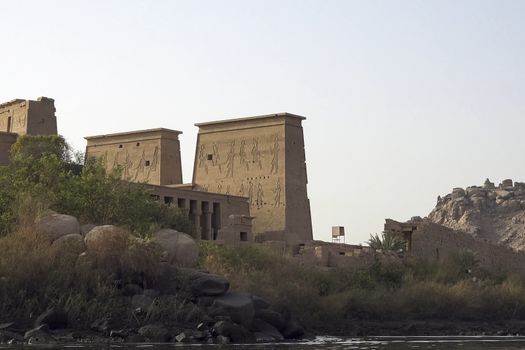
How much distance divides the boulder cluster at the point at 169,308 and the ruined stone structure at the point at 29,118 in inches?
981

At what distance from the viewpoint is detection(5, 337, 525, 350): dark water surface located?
67.9ft

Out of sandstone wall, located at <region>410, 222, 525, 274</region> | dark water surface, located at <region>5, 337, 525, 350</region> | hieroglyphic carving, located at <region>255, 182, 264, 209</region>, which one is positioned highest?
hieroglyphic carving, located at <region>255, 182, 264, 209</region>

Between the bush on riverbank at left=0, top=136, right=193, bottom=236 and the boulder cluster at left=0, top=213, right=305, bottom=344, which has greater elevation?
the bush on riverbank at left=0, top=136, right=193, bottom=236

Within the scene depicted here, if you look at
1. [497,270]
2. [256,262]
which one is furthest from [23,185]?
[497,270]

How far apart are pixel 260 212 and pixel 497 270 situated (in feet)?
37.8

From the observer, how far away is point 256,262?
106ft

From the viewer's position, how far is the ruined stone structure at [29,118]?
51.6 m

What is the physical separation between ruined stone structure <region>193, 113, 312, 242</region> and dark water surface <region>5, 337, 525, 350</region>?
21.8 meters

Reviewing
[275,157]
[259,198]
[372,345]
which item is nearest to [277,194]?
[259,198]

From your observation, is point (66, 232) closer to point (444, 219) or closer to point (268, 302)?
point (268, 302)

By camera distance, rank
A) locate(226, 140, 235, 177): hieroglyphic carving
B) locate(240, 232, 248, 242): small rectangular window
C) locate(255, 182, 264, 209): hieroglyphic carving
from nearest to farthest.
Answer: locate(240, 232, 248, 242): small rectangular window, locate(255, 182, 264, 209): hieroglyphic carving, locate(226, 140, 235, 177): hieroglyphic carving

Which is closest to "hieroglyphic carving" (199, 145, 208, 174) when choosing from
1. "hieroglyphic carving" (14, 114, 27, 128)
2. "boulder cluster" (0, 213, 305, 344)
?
"hieroglyphic carving" (14, 114, 27, 128)

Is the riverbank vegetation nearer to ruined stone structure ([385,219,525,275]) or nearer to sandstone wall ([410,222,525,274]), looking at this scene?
ruined stone structure ([385,219,525,275])

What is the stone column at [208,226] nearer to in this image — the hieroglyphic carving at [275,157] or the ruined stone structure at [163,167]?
the ruined stone structure at [163,167]
